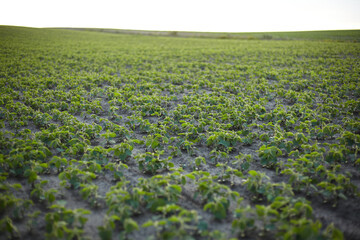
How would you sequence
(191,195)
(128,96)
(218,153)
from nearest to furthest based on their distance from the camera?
(191,195), (218,153), (128,96)

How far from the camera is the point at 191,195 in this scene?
13.8 feet

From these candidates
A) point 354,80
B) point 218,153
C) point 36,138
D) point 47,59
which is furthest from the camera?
point 47,59

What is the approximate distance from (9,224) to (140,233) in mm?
1973

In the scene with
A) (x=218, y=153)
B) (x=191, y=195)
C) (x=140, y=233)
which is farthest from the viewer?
(x=218, y=153)

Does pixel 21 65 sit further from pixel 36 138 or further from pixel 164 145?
pixel 164 145

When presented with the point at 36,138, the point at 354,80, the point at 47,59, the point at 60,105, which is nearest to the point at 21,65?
the point at 47,59

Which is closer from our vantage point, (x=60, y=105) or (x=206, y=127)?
(x=206, y=127)

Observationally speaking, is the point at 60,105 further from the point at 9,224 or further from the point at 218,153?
the point at 218,153

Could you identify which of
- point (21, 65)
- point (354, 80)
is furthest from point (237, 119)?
point (21, 65)

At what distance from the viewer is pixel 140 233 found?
11.0 feet

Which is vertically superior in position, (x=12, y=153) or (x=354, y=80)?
(x=354, y=80)

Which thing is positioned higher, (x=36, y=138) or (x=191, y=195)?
(x=36, y=138)

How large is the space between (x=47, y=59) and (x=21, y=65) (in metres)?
4.28

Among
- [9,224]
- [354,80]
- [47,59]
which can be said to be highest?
[47,59]
